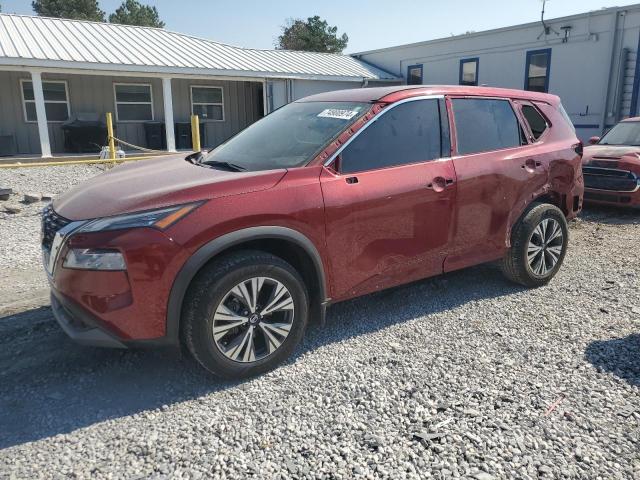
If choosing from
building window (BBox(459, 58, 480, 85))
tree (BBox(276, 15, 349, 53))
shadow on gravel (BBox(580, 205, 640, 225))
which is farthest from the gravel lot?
tree (BBox(276, 15, 349, 53))

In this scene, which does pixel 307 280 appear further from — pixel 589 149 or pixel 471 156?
pixel 589 149

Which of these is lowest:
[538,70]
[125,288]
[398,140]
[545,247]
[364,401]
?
[364,401]

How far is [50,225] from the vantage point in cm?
329

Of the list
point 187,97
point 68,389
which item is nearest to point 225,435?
point 68,389

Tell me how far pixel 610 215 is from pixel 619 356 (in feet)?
19.3

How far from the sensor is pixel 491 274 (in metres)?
5.43

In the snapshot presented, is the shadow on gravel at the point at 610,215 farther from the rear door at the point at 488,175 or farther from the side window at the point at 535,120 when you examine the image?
the rear door at the point at 488,175

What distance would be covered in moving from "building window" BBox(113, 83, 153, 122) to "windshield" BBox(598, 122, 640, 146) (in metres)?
14.8

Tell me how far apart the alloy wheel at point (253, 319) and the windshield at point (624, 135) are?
27.7 ft

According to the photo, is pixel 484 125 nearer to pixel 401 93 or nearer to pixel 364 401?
pixel 401 93

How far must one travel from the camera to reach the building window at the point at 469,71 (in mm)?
18688

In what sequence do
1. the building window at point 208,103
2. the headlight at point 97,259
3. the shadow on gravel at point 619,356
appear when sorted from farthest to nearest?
1. the building window at point 208,103
2. the shadow on gravel at point 619,356
3. the headlight at point 97,259

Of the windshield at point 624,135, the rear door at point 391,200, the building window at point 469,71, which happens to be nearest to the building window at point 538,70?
the building window at point 469,71

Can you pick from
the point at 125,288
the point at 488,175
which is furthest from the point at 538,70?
the point at 125,288
